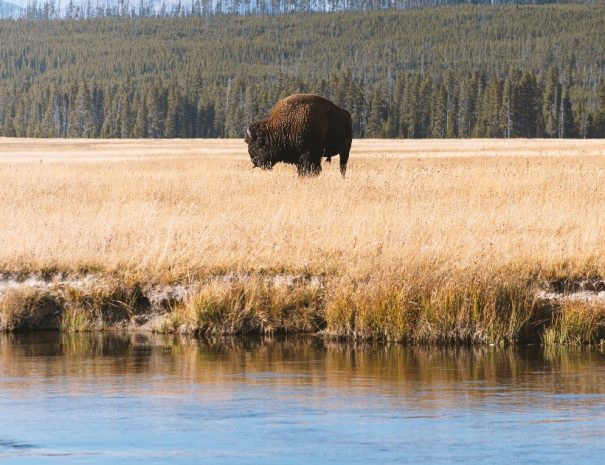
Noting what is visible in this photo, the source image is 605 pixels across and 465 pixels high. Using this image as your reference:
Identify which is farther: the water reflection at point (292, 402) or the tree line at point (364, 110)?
the tree line at point (364, 110)

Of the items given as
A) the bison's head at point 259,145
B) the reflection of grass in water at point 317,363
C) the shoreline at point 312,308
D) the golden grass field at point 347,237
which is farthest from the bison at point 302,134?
the reflection of grass in water at point 317,363

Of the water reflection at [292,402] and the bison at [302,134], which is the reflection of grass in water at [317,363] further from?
the bison at [302,134]

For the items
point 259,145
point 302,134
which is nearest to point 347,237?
point 302,134

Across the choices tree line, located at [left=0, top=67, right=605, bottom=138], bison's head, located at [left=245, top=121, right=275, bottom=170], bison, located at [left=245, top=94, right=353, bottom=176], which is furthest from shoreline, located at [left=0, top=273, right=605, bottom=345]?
tree line, located at [left=0, top=67, right=605, bottom=138]

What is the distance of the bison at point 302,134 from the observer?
82.4 ft

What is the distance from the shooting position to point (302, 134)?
2520 centimetres

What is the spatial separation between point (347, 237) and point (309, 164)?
10.6 metres

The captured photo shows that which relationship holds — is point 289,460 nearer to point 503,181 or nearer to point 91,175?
point 503,181

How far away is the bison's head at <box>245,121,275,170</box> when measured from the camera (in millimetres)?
26094

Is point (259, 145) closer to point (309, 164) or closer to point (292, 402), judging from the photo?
point (309, 164)

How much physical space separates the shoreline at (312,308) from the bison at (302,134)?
11.9 metres

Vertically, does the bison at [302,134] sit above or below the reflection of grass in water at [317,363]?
above

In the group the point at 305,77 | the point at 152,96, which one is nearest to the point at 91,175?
the point at 152,96

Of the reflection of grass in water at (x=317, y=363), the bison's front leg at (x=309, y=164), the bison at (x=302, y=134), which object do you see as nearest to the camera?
the reflection of grass in water at (x=317, y=363)
